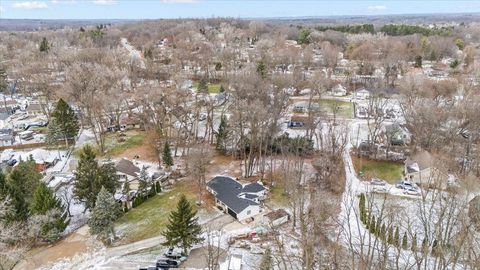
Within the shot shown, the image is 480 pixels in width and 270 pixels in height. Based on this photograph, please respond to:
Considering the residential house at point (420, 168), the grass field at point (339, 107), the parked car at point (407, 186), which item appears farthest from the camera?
the grass field at point (339, 107)

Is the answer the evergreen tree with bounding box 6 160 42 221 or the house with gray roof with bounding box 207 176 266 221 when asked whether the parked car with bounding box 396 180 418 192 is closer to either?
the house with gray roof with bounding box 207 176 266 221

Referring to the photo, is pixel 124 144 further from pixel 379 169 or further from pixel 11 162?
pixel 379 169

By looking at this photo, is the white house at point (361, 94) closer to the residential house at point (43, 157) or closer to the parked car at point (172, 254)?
the residential house at point (43, 157)

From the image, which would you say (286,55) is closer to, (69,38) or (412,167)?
(412,167)

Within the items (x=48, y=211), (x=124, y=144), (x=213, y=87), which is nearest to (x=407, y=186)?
(x=48, y=211)

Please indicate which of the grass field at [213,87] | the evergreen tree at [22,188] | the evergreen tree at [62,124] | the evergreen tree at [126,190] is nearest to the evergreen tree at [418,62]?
the grass field at [213,87]

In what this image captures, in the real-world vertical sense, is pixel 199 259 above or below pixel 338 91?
below
